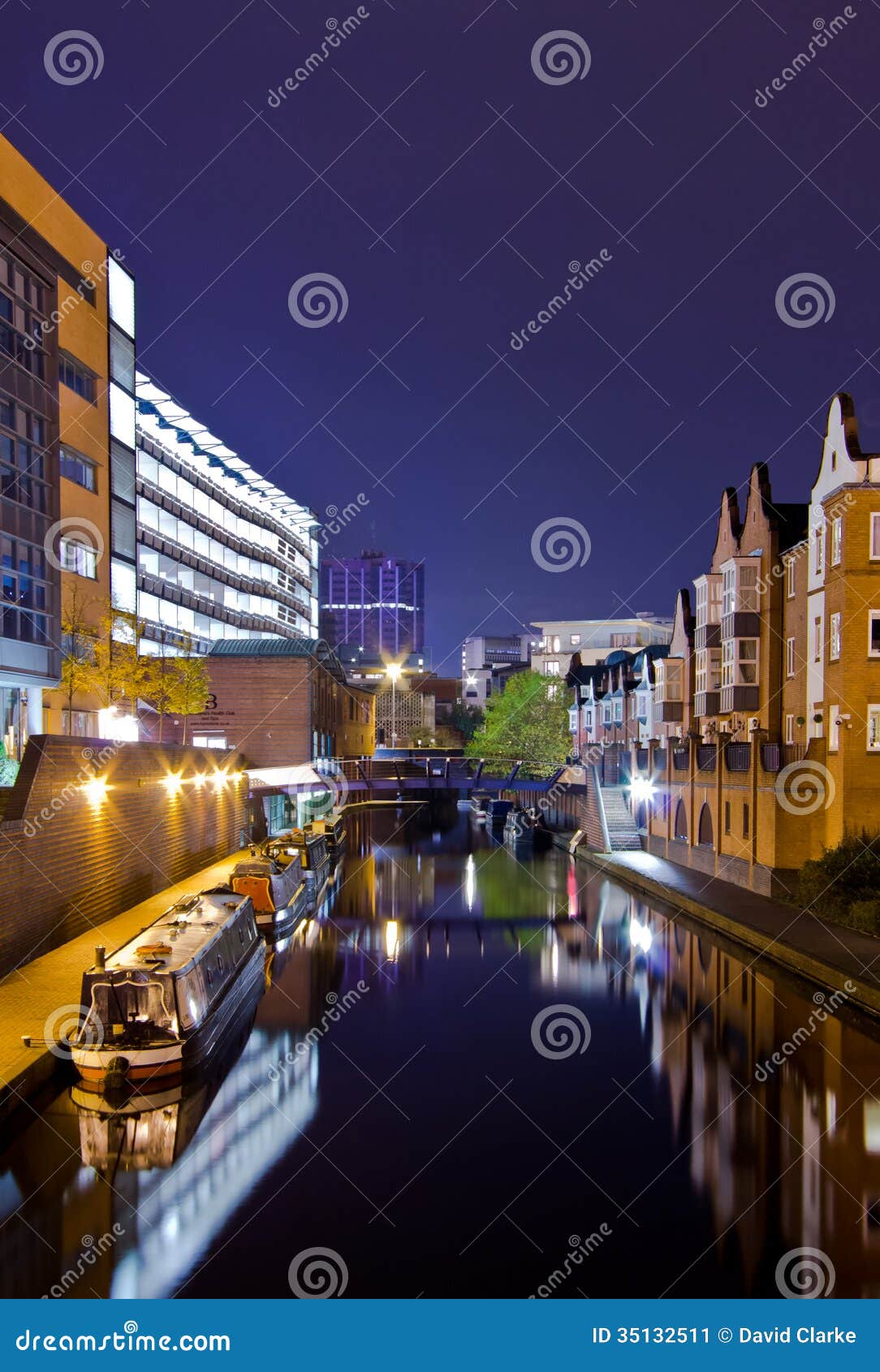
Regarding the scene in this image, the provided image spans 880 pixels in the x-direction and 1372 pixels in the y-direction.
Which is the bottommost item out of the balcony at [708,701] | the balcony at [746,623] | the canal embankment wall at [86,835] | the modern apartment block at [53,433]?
the canal embankment wall at [86,835]

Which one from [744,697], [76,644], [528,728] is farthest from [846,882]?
[528,728]

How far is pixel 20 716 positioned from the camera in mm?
24016

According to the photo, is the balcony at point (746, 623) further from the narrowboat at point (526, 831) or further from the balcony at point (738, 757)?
the narrowboat at point (526, 831)

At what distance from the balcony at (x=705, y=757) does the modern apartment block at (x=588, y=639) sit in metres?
61.2

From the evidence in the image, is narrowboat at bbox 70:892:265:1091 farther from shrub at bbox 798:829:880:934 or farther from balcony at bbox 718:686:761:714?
balcony at bbox 718:686:761:714

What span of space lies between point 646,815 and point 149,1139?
30177 mm

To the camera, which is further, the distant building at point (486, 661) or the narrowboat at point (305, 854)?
the distant building at point (486, 661)

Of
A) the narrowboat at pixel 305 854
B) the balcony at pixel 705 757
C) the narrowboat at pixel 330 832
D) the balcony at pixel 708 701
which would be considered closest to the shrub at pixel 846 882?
the balcony at pixel 705 757

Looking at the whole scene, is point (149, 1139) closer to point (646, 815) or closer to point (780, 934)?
point (780, 934)

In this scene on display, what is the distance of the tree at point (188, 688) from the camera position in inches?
1481

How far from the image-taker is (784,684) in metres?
27.9

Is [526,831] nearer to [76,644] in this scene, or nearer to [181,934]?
[76,644]

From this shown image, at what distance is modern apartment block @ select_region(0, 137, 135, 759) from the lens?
876 inches

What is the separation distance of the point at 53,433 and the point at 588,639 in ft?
258
